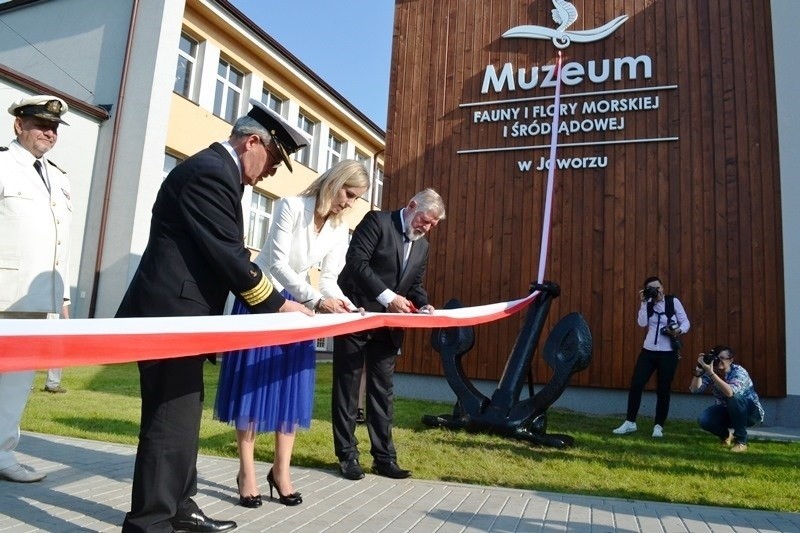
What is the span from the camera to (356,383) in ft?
12.6

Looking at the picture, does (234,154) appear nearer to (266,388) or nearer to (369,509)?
(266,388)

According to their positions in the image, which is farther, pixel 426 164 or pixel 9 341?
pixel 426 164

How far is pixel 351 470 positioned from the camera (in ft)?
12.1

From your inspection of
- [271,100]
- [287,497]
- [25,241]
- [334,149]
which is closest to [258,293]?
[287,497]

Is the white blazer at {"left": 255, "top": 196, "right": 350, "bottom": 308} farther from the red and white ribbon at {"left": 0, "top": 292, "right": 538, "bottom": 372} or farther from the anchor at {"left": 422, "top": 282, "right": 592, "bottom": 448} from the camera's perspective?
the anchor at {"left": 422, "top": 282, "right": 592, "bottom": 448}

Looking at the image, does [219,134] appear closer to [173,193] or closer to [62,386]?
[62,386]

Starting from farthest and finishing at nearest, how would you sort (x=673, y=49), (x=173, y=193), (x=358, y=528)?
(x=673, y=49)
(x=358, y=528)
(x=173, y=193)

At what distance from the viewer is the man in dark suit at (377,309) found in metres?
3.79

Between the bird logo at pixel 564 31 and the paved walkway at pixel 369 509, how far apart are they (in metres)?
6.89

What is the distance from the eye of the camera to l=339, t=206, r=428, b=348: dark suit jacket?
12.9 ft

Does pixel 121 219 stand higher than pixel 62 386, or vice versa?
pixel 121 219

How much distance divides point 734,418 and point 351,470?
3.51m

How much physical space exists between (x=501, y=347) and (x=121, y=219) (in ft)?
29.6

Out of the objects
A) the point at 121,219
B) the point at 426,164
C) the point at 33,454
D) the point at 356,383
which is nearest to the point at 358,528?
the point at 356,383
